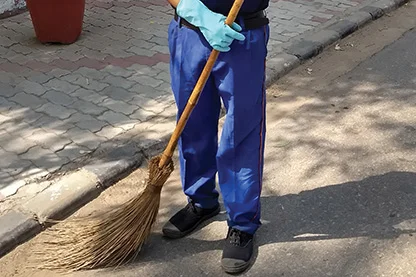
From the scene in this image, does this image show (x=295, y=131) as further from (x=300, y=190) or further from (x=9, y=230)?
(x=9, y=230)

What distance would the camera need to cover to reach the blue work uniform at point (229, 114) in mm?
2693

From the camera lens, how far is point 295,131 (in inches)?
171

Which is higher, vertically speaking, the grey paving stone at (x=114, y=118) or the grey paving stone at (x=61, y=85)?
the grey paving stone at (x=61, y=85)

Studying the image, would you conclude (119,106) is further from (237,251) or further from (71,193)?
(237,251)

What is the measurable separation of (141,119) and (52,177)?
927mm

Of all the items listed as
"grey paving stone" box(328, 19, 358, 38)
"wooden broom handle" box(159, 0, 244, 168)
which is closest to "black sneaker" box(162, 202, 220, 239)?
"wooden broom handle" box(159, 0, 244, 168)

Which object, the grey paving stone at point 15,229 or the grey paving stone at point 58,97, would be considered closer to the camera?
the grey paving stone at point 15,229

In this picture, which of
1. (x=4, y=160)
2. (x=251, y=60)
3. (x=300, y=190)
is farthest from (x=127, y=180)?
(x=251, y=60)

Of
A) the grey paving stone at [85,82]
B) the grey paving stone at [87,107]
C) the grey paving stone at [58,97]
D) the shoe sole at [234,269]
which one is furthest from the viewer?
the grey paving stone at [85,82]

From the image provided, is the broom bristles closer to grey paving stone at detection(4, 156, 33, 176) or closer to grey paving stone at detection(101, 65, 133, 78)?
grey paving stone at detection(4, 156, 33, 176)

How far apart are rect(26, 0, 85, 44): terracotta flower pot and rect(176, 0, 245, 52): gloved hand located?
3.11 m

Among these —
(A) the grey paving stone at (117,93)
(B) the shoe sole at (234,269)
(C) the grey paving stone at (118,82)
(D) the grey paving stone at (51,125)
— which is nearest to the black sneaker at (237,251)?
(B) the shoe sole at (234,269)

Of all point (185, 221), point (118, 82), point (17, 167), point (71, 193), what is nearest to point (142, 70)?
point (118, 82)

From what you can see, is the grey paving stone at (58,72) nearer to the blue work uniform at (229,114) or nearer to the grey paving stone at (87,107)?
the grey paving stone at (87,107)
